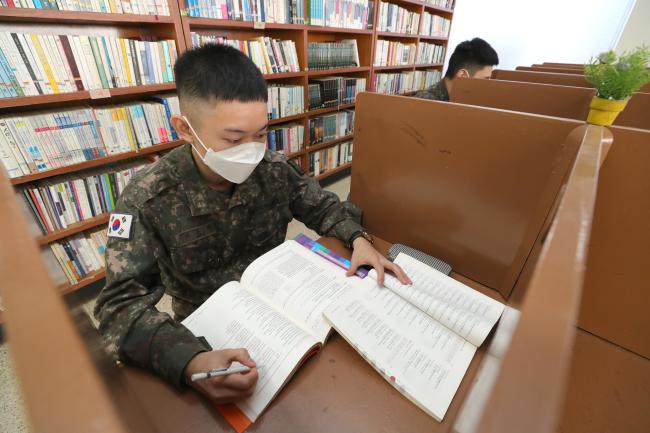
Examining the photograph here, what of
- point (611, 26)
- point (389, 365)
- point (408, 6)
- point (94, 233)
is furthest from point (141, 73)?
point (611, 26)

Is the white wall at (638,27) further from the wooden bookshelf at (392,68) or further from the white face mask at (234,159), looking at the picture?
the white face mask at (234,159)

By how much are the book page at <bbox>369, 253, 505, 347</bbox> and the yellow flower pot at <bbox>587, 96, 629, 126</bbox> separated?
0.46 meters

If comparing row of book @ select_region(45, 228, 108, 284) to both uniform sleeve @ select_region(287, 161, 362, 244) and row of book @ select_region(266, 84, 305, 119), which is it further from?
row of book @ select_region(266, 84, 305, 119)

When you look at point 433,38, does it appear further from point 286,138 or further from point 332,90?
point 286,138

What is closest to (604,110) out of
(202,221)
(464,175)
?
(464,175)

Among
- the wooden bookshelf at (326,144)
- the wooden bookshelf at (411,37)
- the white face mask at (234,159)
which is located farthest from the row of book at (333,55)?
the white face mask at (234,159)

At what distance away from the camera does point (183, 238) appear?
2.83ft

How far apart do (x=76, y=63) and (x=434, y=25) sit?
377 cm

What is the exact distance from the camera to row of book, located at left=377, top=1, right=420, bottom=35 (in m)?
2.78

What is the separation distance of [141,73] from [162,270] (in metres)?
1.15

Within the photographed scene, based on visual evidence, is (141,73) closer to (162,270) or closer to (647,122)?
(162,270)

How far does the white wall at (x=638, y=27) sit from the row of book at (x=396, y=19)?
2.28 meters

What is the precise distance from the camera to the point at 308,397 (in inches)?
21.0

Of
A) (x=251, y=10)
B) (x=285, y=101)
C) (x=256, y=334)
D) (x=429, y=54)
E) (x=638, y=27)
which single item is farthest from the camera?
(x=429, y=54)
